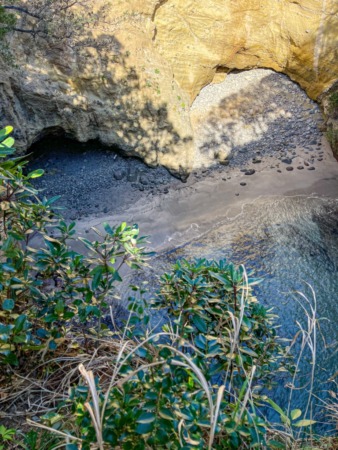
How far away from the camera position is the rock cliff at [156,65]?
7.71 metres

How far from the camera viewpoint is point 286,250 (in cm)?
702

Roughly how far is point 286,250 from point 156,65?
4534mm

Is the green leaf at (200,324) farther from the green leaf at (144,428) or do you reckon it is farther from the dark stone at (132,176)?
the dark stone at (132,176)

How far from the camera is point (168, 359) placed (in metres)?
1.60

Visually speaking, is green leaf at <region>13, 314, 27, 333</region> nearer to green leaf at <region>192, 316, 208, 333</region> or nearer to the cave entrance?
green leaf at <region>192, 316, 208, 333</region>

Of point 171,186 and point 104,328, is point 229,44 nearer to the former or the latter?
point 171,186

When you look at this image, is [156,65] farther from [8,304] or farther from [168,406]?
[168,406]

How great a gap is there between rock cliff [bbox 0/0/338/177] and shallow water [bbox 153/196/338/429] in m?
1.96

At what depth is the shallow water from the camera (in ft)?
19.3

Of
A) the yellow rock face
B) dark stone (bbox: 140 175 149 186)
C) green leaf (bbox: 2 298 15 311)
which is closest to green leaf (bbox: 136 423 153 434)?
green leaf (bbox: 2 298 15 311)

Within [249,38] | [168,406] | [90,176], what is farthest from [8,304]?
[249,38]

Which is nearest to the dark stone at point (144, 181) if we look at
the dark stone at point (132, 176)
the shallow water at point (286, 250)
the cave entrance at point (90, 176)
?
the cave entrance at point (90, 176)

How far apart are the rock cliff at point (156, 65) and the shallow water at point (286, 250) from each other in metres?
1.96

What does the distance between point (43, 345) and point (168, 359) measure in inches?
35.3
